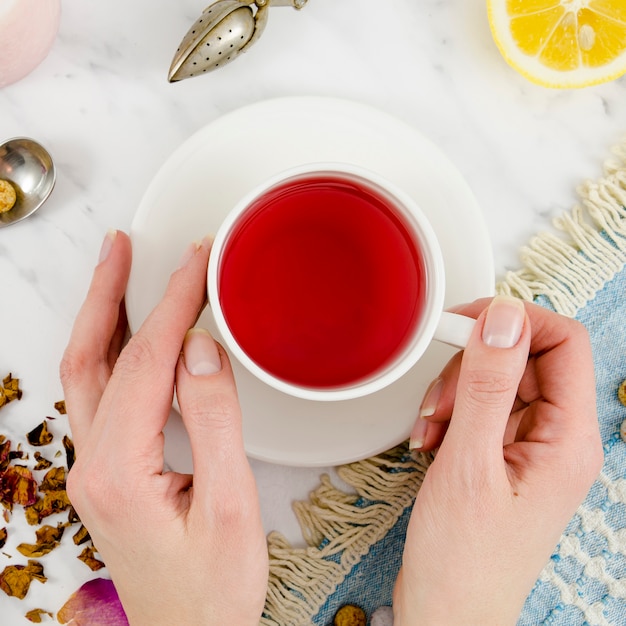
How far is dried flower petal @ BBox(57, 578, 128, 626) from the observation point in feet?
3.65

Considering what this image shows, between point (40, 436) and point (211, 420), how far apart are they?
1.55 ft

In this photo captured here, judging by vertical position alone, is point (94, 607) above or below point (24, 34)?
below

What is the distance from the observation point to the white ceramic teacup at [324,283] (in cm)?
86

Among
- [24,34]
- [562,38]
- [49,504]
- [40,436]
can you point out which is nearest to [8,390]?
[40,436]

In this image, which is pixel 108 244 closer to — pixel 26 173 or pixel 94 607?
pixel 26 173

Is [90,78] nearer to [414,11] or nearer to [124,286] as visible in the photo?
[124,286]

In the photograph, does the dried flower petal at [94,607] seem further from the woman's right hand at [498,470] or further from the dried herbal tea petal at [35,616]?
the woman's right hand at [498,470]

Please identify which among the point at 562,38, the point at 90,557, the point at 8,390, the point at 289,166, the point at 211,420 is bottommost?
the point at 90,557

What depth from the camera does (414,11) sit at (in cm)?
110

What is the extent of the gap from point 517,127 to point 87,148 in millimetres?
674

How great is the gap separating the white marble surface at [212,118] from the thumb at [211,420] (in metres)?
0.33

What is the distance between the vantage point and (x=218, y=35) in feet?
3.21

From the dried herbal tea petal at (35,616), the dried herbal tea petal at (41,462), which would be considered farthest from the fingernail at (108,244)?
the dried herbal tea petal at (35,616)

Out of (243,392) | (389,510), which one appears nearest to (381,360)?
(243,392)
